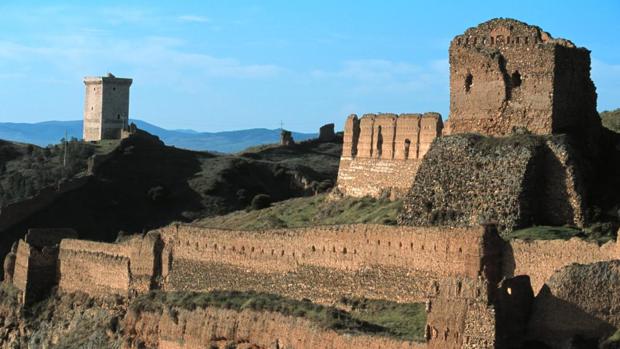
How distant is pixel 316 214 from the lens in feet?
168

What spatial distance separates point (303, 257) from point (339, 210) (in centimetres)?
909

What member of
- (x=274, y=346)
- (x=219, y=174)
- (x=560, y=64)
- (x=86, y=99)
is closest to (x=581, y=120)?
(x=560, y=64)

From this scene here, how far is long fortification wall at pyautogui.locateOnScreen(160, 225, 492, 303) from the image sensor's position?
35156mm

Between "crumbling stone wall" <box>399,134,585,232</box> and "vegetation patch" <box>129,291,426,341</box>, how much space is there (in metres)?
2.84

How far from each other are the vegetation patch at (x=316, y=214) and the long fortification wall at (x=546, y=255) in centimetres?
835

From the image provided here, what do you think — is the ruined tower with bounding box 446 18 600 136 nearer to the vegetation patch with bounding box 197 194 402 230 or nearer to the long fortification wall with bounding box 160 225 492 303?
the vegetation patch with bounding box 197 194 402 230

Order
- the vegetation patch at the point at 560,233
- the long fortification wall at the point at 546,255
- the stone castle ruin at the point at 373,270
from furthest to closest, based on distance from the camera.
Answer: the vegetation patch at the point at 560,233 < the long fortification wall at the point at 546,255 < the stone castle ruin at the point at 373,270

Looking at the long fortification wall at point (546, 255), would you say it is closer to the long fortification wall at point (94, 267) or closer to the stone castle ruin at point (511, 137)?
the stone castle ruin at point (511, 137)

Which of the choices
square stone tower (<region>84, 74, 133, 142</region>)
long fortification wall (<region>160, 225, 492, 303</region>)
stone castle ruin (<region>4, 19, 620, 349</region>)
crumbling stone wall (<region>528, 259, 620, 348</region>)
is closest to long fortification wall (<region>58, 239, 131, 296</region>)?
→ stone castle ruin (<region>4, 19, 620, 349</region>)

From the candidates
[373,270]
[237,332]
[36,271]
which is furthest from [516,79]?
[36,271]

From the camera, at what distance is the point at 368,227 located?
126 ft

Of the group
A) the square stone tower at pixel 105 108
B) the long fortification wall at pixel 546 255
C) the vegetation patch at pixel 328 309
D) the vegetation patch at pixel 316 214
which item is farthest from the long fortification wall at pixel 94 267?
the square stone tower at pixel 105 108

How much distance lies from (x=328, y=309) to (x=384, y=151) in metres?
13.1

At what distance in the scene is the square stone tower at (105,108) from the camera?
96.6 metres
